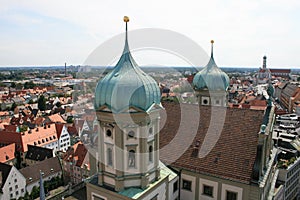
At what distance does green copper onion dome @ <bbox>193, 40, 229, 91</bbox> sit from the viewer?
30.8 meters

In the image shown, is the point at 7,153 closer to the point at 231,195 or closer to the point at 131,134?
the point at 131,134

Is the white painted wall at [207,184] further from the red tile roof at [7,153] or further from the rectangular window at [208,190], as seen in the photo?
the red tile roof at [7,153]

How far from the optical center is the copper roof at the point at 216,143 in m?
18.7

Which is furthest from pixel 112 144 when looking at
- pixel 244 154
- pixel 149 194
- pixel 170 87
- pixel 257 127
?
pixel 170 87

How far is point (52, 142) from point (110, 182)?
49337 mm

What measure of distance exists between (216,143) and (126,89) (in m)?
9.46

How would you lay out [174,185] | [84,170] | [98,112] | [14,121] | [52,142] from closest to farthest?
[98,112], [174,185], [84,170], [52,142], [14,121]

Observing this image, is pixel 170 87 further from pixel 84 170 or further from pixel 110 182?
pixel 110 182

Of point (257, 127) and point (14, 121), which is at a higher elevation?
point (257, 127)

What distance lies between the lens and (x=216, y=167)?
19297 millimetres

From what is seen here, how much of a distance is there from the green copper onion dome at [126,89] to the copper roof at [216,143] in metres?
7.09

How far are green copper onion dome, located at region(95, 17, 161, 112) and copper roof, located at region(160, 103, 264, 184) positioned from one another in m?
7.09

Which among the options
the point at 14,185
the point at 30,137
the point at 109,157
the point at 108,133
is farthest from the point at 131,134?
the point at 30,137

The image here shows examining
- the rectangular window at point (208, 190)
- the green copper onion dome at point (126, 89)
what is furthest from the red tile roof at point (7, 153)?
the green copper onion dome at point (126, 89)
